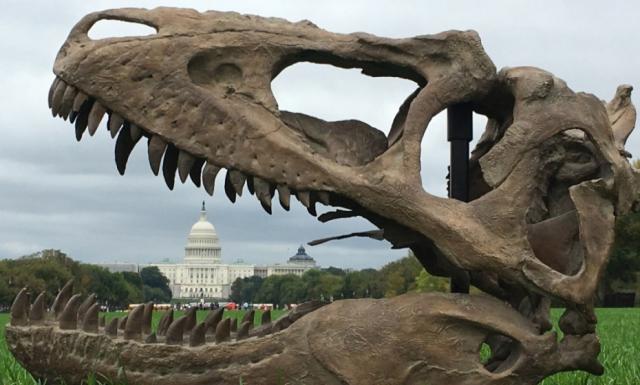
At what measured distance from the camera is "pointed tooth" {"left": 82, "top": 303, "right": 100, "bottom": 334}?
4.77m

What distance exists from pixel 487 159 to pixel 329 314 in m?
1.26

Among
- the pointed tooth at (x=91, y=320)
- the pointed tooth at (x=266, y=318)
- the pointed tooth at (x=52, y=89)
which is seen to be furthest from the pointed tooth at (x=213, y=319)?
the pointed tooth at (x=52, y=89)

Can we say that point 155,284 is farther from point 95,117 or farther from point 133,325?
point 95,117

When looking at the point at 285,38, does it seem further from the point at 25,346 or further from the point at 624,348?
the point at 624,348

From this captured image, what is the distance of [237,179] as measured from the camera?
4.54 metres

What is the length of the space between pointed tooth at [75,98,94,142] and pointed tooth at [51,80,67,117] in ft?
0.36

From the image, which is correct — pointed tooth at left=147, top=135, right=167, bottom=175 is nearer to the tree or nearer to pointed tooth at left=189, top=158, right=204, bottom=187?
pointed tooth at left=189, top=158, right=204, bottom=187

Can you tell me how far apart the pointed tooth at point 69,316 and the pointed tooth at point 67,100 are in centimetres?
100

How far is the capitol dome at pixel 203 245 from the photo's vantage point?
479ft

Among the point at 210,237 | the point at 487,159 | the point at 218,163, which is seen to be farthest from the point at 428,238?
the point at 210,237

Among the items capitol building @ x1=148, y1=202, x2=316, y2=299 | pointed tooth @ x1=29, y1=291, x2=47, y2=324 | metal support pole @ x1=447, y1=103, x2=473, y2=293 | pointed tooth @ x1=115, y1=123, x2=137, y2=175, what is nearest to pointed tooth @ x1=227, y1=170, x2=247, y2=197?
pointed tooth @ x1=115, y1=123, x2=137, y2=175

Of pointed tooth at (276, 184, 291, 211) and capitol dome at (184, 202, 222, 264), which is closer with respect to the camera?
pointed tooth at (276, 184, 291, 211)

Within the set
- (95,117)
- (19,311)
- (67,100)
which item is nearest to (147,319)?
(19,311)

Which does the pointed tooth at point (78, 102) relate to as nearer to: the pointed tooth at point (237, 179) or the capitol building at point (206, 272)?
the pointed tooth at point (237, 179)
